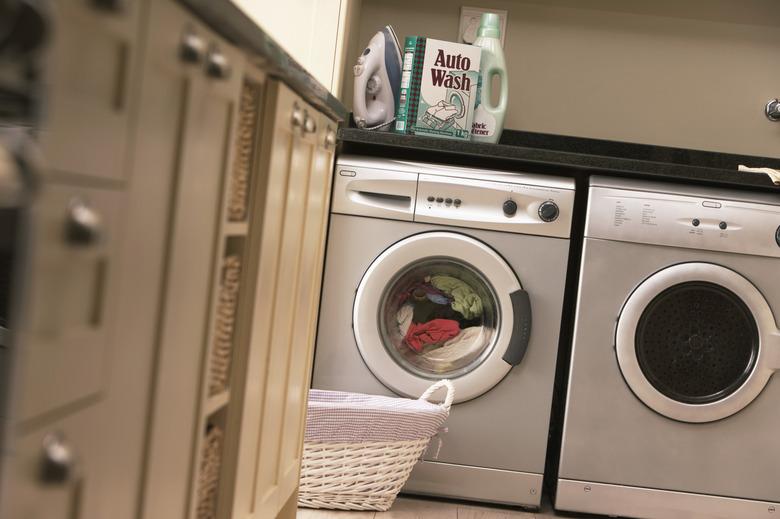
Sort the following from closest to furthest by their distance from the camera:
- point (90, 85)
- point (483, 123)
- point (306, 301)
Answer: point (90, 85) < point (306, 301) < point (483, 123)

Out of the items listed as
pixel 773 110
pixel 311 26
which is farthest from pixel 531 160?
pixel 773 110

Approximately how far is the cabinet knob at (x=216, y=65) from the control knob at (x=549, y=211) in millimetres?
1475

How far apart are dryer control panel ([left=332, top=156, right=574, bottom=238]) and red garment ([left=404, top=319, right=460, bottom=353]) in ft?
0.85

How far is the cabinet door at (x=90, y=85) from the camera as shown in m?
0.51

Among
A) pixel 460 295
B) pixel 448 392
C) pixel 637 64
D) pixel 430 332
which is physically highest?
pixel 637 64

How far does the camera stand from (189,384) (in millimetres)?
875

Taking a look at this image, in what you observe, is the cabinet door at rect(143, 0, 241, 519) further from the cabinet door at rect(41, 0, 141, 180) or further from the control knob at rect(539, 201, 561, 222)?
the control knob at rect(539, 201, 561, 222)

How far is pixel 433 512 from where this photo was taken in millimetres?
2150

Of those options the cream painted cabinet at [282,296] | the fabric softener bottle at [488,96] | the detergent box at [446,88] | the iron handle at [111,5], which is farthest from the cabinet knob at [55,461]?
the fabric softener bottle at [488,96]

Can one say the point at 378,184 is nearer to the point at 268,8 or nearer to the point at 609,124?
the point at 268,8

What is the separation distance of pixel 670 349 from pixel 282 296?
1.32 metres

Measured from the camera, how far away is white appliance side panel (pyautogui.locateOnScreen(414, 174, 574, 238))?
219 cm

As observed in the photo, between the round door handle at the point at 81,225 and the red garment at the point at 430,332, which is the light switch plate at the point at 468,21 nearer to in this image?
the red garment at the point at 430,332

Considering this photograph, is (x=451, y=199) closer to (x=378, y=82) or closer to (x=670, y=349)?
(x=378, y=82)
